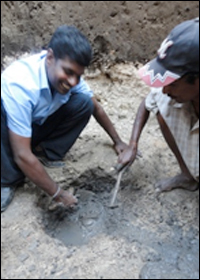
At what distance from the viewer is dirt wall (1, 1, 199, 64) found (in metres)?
2.18

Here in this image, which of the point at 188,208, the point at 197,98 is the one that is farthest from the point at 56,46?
the point at 188,208

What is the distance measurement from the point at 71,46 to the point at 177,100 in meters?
0.50

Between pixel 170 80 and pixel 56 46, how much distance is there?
1.65ft

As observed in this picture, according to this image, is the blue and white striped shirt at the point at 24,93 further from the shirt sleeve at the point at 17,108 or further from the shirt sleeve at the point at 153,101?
the shirt sleeve at the point at 153,101

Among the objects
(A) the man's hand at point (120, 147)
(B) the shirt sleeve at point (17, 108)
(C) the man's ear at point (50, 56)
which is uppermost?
(C) the man's ear at point (50, 56)

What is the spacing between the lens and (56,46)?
1.37 metres

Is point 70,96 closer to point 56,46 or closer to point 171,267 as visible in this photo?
point 56,46

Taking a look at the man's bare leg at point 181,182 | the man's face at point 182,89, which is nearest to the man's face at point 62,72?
the man's face at point 182,89

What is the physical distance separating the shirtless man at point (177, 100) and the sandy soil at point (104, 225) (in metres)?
0.13

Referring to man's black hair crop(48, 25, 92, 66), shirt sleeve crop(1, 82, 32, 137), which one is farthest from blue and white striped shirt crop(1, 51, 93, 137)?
man's black hair crop(48, 25, 92, 66)

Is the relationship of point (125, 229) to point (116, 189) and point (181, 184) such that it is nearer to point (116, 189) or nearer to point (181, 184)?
point (116, 189)

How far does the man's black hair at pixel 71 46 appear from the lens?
134 centimetres

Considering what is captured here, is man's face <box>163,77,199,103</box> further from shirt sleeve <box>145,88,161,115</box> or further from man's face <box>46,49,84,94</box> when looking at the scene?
man's face <box>46,49,84,94</box>

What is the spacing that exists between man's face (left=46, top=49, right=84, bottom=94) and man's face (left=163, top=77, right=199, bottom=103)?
0.39m
